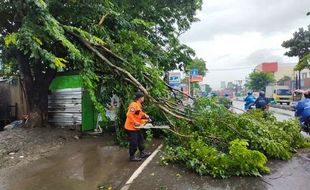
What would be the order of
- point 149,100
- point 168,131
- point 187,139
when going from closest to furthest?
point 187,139, point 168,131, point 149,100

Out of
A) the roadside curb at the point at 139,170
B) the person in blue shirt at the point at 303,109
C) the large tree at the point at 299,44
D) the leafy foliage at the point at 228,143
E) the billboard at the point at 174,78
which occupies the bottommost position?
the roadside curb at the point at 139,170

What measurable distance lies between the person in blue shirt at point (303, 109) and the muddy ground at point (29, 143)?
719 cm

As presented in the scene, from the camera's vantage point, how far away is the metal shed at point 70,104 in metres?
12.3

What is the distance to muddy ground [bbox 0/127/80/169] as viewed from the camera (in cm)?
920

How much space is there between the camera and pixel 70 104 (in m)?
12.5

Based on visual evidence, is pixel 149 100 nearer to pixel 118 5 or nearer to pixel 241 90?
pixel 118 5

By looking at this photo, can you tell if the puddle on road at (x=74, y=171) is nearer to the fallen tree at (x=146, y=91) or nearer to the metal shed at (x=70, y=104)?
the fallen tree at (x=146, y=91)

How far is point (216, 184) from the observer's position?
21.1 ft

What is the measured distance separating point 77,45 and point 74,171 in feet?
15.0

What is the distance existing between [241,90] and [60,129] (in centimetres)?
11053

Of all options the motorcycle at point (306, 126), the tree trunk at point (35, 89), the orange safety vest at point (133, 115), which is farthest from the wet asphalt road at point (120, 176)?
the tree trunk at point (35, 89)

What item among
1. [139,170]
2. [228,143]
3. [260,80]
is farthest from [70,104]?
[260,80]

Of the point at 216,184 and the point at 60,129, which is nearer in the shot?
the point at 216,184

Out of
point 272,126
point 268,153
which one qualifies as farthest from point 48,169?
point 272,126
